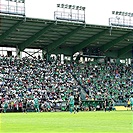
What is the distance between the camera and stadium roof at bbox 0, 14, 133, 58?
6119 cm

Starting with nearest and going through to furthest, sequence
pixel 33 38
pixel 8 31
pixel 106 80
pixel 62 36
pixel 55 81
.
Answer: pixel 8 31 < pixel 55 81 < pixel 33 38 < pixel 62 36 < pixel 106 80

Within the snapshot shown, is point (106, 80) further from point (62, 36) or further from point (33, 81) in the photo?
point (33, 81)

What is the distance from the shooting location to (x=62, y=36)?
67312mm

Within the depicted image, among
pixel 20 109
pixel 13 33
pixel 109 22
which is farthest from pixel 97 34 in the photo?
pixel 20 109

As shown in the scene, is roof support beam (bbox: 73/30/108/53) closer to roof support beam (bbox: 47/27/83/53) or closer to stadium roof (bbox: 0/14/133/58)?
stadium roof (bbox: 0/14/133/58)

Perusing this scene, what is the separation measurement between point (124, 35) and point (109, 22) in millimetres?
3820

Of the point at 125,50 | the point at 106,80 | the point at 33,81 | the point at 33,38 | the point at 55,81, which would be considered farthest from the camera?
the point at 125,50

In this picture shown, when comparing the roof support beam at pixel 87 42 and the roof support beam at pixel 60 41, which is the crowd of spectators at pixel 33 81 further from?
the roof support beam at pixel 87 42

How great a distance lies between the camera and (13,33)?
2510 inches

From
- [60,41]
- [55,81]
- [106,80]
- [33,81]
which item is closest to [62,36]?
[60,41]

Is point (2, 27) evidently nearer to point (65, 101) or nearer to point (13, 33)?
point (13, 33)

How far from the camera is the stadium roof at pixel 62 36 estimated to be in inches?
2409

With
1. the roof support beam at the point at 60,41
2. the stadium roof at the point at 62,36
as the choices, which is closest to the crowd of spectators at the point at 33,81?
the roof support beam at the point at 60,41

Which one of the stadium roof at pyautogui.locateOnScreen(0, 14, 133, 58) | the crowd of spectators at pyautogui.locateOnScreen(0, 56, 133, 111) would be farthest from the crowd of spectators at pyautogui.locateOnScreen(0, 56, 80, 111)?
the stadium roof at pyautogui.locateOnScreen(0, 14, 133, 58)
